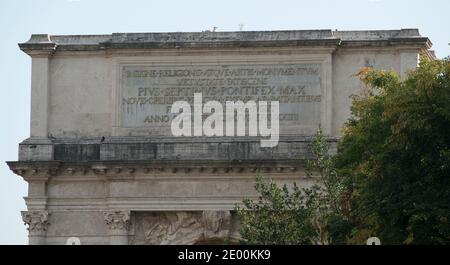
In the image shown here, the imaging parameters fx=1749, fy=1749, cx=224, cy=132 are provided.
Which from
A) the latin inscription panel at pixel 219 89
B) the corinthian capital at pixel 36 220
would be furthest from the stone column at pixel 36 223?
the latin inscription panel at pixel 219 89

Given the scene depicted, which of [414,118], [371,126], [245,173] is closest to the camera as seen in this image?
[414,118]

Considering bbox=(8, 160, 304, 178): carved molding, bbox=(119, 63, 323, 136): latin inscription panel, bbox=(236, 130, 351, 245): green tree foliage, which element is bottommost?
bbox=(236, 130, 351, 245): green tree foliage

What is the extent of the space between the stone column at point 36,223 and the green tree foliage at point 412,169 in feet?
58.3

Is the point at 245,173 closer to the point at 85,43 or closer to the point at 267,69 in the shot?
the point at 267,69

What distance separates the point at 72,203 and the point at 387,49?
11.4 meters

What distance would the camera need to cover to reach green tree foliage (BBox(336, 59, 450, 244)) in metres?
36.7

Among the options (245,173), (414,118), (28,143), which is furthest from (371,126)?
(28,143)

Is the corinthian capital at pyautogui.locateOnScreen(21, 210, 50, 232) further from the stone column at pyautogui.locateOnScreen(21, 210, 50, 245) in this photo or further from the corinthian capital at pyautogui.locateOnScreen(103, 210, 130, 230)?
the corinthian capital at pyautogui.locateOnScreen(103, 210, 130, 230)

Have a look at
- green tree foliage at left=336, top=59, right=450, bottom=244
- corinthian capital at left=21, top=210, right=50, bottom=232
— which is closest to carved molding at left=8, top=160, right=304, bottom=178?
corinthian capital at left=21, top=210, right=50, bottom=232

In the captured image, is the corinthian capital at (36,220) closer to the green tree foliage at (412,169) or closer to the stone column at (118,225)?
the stone column at (118,225)

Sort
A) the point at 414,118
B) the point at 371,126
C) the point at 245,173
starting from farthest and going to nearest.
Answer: the point at 245,173, the point at 371,126, the point at 414,118

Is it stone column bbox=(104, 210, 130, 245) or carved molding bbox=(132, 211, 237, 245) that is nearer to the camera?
carved molding bbox=(132, 211, 237, 245)
